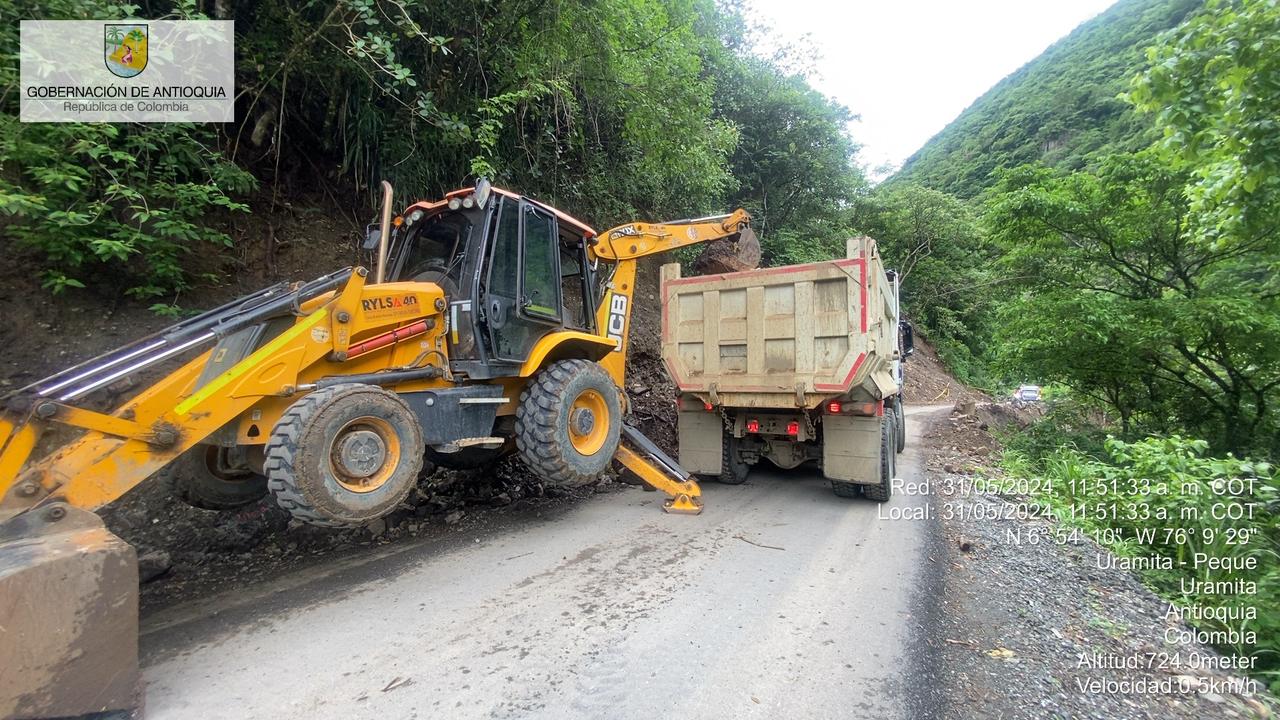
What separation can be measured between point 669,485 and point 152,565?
12.5 ft

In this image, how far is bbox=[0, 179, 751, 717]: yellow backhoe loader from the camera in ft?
6.78

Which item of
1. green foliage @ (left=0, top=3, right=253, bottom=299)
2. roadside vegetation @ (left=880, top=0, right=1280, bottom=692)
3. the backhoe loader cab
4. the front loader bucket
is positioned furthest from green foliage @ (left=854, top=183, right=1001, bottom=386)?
the front loader bucket

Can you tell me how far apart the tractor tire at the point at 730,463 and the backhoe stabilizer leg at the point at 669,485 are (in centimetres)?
107

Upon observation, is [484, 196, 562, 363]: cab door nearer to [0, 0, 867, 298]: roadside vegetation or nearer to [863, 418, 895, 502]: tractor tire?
[0, 0, 867, 298]: roadside vegetation

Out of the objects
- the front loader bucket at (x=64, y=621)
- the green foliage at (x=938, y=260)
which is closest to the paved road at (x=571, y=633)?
the front loader bucket at (x=64, y=621)

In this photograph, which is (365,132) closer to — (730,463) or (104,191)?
(104,191)

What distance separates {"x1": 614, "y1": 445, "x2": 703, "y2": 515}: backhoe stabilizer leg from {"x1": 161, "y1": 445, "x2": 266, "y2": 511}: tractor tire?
288cm

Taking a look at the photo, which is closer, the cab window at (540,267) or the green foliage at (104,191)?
the green foliage at (104,191)

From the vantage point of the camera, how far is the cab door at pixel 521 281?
4238 mm

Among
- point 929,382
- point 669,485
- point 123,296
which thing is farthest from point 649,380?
point 929,382

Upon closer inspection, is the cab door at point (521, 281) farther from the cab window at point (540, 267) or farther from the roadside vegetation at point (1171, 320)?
the roadside vegetation at point (1171, 320)

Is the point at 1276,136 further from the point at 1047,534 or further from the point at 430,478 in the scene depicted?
the point at 430,478

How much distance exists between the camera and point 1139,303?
344 inches

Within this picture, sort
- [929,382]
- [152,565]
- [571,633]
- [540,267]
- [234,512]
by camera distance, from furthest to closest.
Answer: [929,382] < [540,267] < [234,512] < [152,565] < [571,633]
